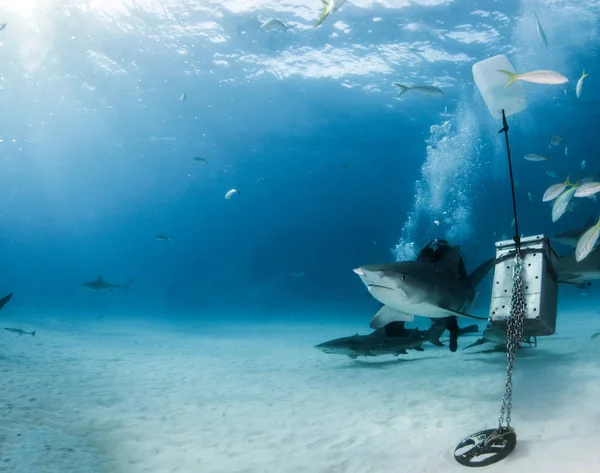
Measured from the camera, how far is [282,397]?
6.98m

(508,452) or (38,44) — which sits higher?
(38,44)

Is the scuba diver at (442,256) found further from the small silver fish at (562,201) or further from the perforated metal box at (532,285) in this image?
the small silver fish at (562,201)

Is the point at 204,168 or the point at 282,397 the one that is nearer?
the point at 282,397

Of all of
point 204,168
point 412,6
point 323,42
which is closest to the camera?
point 412,6

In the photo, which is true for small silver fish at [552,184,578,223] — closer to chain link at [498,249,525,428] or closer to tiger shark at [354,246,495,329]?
tiger shark at [354,246,495,329]

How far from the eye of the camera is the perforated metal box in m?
3.71

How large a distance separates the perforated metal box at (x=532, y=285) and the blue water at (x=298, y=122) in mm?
15328

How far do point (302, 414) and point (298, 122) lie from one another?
3185 cm

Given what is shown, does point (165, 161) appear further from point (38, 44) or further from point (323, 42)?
point (323, 42)

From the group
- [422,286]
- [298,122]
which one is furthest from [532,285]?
[298,122]

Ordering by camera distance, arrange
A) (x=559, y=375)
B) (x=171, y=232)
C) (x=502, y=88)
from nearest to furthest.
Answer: (x=502, y=88) < (x=559, y=375) < (x=171, y=232)

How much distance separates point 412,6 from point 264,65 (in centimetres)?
993

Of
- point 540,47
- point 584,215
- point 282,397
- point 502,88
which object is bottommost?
point 282,397

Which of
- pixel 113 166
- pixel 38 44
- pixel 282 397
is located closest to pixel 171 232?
pixel 113 166
